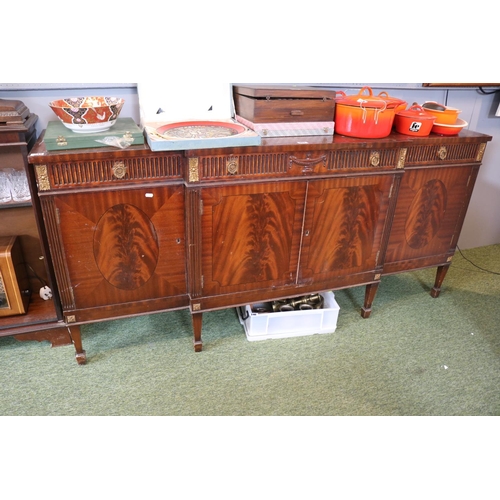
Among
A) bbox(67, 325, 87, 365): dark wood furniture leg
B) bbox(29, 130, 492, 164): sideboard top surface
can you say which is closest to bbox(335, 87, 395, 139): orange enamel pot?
bbox(29, 130, 492, 164): sideboard top surface

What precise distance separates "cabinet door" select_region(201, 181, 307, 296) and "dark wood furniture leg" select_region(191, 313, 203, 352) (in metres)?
0.13

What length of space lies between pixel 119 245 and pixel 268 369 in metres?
0.85

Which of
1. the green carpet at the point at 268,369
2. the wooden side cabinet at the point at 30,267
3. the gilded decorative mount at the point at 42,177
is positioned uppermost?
the gilded decorative mount at the point at 42,177

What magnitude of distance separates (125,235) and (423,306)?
169cm

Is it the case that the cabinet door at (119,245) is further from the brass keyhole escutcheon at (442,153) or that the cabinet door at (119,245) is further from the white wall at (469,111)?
the brass keyhole escutcheon at (442,153)

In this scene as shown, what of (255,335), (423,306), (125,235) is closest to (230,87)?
(125,235)

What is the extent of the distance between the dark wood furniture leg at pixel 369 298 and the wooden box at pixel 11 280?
1.65 m

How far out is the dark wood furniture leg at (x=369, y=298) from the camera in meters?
2.15

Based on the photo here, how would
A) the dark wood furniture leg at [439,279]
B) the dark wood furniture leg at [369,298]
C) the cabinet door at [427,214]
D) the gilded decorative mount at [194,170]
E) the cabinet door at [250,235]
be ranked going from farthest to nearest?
the dark wood furniture leg at [439,279]
the dark wood furniture leg at [369,298]
the cabinet door at [427,214]
the cabinet door at [250,235]
the gilded decorative mount at [194,170]

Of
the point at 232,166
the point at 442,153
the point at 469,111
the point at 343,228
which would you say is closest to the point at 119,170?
the point at 232,166

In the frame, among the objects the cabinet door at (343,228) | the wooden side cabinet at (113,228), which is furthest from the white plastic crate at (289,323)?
the wooden side cabinet at (113,228)

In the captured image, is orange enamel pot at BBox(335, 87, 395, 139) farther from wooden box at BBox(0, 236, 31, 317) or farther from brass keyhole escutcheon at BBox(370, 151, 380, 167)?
wooden box at BBox(0, 236, 31, 317)

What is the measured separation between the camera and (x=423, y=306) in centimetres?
236

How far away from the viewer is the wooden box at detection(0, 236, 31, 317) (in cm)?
173
